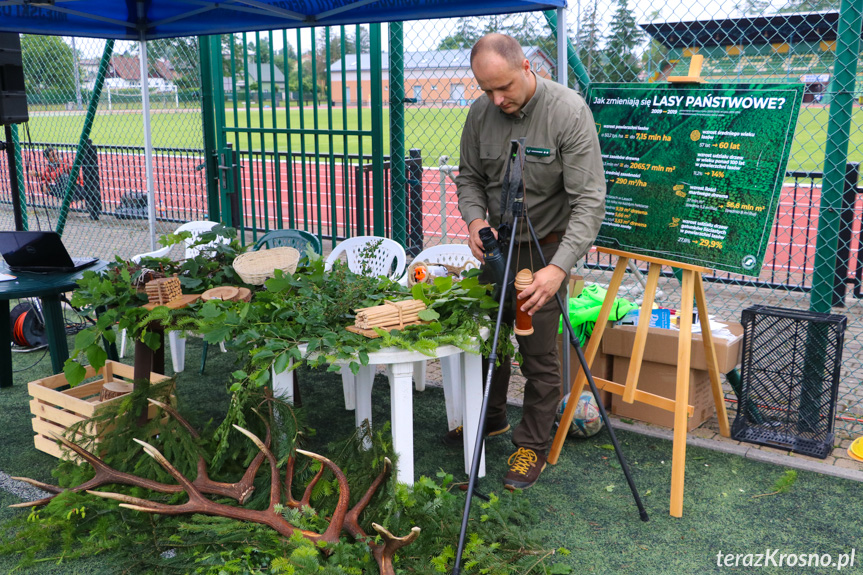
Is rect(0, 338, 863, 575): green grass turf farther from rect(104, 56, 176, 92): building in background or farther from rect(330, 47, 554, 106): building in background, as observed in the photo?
rect(104, 56, 176, 92): building in background

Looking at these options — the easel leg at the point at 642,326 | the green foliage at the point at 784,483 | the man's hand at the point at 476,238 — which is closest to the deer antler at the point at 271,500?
the man's hand at the point at 476,238

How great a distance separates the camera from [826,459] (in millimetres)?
3586

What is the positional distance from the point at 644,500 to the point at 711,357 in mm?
848

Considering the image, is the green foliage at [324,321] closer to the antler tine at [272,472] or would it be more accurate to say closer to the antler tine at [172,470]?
the antler tine at [272,472]

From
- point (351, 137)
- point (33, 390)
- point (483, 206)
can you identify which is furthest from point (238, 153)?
point (483, 206)

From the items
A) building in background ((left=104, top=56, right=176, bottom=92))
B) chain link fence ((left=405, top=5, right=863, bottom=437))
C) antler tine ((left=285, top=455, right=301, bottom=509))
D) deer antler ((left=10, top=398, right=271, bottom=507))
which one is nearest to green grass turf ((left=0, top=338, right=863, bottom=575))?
deer antler ((left=10, top=398, right=271, bottom=507))

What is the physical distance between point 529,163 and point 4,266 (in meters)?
3.20

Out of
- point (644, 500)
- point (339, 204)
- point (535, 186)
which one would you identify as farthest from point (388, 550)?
point (339, 204)

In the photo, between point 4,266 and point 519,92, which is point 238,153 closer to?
point 4,266

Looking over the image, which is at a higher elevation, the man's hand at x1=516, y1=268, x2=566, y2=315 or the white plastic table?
the man's hand at x1=516, y1=268, x2=566, y2=315

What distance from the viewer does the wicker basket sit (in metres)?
3.32

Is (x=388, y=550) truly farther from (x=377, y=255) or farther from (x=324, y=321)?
(x=377, y=255)

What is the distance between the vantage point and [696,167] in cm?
331

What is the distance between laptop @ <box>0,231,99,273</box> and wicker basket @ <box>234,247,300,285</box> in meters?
1.26
